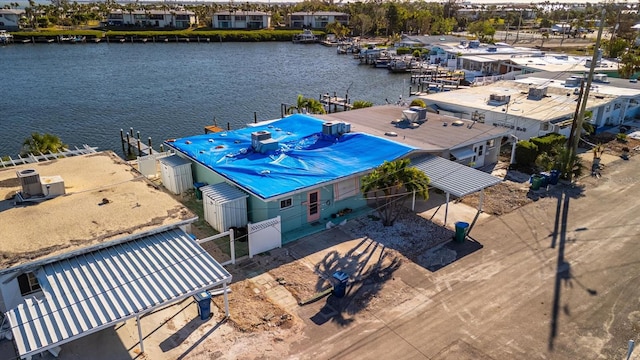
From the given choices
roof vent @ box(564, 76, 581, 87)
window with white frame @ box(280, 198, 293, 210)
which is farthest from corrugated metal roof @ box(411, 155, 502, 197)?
roof vent @ box(564, 76, 581, 87)


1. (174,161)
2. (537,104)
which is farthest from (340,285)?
(537,104)

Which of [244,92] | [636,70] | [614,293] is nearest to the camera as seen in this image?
[614,293]

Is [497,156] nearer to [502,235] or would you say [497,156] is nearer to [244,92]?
[502,235]

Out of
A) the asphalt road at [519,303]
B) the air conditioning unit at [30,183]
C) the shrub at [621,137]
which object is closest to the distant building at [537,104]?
the shrub at [621,137]

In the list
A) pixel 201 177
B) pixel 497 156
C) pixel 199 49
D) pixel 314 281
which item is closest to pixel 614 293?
pixel 314 281

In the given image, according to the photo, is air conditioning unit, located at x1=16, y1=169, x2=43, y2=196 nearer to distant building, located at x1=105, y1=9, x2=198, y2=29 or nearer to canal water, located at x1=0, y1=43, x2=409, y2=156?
canal water, located at x1=0, y1=43, x2=409, y2=156

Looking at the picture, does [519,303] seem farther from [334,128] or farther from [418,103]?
[418,103]
